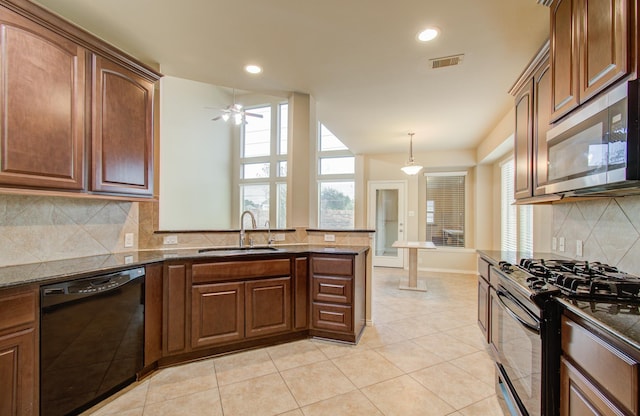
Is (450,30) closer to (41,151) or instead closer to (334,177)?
(41,151)

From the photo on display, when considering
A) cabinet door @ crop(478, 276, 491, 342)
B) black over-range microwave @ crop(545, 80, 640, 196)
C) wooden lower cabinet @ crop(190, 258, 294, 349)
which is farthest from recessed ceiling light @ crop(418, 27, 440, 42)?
wooden lower cabinet @ crop(190, 258, 294, 349)

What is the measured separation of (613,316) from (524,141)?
1826 mm

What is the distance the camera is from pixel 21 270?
1739mm

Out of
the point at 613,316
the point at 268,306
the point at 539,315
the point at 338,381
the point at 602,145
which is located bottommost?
the point at 338,381

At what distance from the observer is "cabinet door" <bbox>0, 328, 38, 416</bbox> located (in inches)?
55.0

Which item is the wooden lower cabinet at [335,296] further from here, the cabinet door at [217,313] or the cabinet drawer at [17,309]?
the cabinet drawer at [17,309]

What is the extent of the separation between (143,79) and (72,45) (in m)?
0.53

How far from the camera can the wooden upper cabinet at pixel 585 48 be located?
124 centimetres

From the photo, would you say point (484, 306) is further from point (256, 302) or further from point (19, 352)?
point (19, 352)

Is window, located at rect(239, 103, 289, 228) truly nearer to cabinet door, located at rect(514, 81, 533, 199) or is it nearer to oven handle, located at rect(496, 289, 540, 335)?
cabinet door, located at rect(514, 81, 533, 199)

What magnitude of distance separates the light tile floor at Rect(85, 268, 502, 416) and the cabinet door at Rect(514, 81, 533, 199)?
1.52 metres

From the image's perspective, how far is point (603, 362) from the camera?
0.95 meters

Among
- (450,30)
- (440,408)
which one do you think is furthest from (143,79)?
(440,408)

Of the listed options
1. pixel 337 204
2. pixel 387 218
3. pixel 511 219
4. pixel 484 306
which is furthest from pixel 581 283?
pixel 337 204
